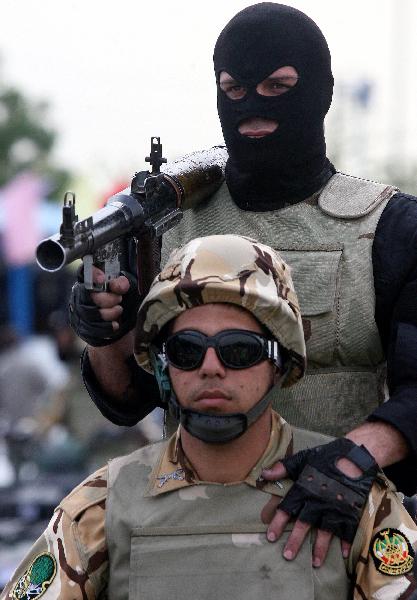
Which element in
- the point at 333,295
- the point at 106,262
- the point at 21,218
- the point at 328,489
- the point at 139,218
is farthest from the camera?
the point at 21,218

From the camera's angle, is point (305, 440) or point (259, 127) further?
point (259, 127)

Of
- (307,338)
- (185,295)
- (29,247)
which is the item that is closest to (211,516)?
(185,295)

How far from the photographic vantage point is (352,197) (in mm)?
4207

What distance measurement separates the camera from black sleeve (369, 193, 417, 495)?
379 centimetres

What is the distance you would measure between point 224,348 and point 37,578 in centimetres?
75

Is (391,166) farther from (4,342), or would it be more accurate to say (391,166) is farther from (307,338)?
(307,338)

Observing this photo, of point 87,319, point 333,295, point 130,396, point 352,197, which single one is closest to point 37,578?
point 87,319

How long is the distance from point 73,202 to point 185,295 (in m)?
0.37

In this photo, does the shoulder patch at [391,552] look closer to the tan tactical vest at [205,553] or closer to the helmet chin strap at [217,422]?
the tan tactical vest at [205,553]

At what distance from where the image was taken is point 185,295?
3.44 metres

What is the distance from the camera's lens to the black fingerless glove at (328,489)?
3.40 meters

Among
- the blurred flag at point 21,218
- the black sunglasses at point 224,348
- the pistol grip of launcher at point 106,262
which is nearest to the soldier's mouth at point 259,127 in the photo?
the pistol grip of launcher at point 106,262

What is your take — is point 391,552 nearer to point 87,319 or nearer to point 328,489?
point 328,489

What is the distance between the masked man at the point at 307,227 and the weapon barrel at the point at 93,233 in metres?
0.34
